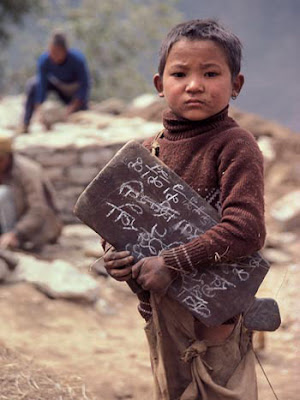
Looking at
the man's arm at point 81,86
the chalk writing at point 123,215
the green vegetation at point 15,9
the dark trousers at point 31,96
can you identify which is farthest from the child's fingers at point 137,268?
the green vegetation at point 15,9

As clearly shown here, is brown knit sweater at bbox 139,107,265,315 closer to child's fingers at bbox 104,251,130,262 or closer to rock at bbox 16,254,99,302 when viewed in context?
child's fingers at bbox 104,251,130,262

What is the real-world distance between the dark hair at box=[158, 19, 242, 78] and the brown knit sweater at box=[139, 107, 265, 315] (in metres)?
0.15

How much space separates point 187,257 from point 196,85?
0.50 m

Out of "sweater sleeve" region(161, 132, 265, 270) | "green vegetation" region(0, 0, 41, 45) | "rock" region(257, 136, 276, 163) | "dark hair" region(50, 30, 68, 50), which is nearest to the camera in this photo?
"sweater sleeve" region(161, 132, 265, 270)

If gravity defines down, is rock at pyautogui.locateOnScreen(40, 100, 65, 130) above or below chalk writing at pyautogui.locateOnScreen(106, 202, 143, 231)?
below

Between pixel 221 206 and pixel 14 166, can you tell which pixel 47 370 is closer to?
pixel 221 206

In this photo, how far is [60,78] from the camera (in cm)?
1023

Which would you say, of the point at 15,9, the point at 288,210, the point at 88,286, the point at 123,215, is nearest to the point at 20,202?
the point at 88,286

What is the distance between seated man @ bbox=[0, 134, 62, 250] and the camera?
5.72 metres

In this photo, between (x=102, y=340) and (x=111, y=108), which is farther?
(x=111, y=108)

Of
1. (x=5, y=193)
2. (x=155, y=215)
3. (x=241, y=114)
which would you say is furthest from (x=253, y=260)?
(x=241, y=114)

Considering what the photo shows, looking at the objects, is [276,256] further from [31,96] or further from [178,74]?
[31,96]

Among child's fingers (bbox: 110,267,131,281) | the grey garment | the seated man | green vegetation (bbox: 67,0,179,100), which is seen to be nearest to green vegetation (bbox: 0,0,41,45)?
green vegetation (bbox: 67,0,179,100)

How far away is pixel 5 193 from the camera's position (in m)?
5.69
